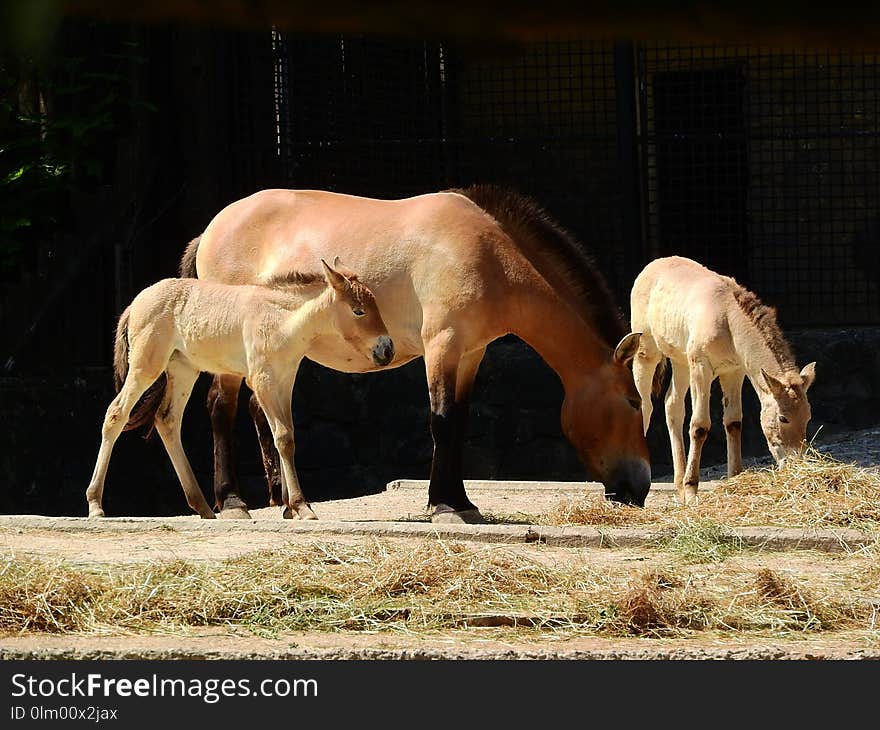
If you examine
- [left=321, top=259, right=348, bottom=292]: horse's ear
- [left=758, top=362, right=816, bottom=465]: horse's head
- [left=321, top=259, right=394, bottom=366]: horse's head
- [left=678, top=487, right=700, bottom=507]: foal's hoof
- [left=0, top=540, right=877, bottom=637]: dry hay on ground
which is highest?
[left=321, top=259, right=348, bottom=292]: horse's ear

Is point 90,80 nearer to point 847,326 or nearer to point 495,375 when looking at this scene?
point 495,375

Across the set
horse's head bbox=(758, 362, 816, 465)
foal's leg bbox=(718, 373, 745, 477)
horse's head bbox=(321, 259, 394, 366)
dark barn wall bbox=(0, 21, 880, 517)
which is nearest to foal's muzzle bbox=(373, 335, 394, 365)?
horse's head bbox=(321, 259, 394, 366)

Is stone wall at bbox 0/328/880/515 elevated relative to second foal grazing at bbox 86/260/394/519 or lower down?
lower down

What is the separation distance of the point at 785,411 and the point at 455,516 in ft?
7.17

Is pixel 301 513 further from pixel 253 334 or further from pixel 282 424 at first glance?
pixel 253 334

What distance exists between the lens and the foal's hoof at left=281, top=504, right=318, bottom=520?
781 cm

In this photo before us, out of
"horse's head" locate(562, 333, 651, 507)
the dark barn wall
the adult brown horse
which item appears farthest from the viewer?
the dark barn wall

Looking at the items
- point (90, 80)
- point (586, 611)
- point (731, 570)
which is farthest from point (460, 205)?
point (90, 80)

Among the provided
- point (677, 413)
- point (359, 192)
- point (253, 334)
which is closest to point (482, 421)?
point (359, 192)

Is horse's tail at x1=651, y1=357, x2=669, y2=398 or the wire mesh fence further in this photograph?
the wire mesh fence

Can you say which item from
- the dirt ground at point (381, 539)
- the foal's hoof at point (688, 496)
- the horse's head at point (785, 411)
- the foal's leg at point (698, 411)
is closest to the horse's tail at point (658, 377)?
the dirt ground at point (381, 539)

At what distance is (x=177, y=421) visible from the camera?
836cm

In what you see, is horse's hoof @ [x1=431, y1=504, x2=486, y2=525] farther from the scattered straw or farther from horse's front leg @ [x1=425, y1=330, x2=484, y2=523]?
the scattered straw

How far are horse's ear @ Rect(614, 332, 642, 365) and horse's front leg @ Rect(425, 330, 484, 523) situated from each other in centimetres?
95
